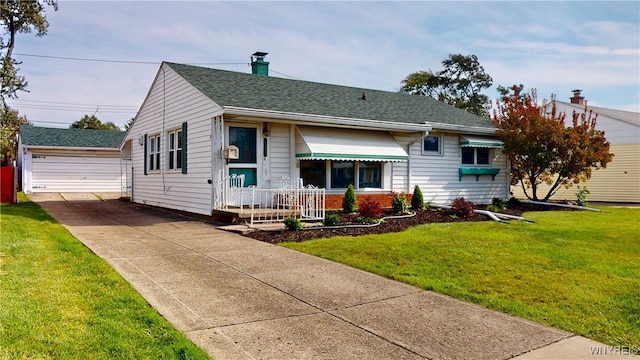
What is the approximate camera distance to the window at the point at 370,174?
14.4 m

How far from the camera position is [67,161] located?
26172 mm

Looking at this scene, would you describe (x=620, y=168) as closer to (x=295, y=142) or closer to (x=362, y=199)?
(x=362, y=199)

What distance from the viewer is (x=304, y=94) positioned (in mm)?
15586

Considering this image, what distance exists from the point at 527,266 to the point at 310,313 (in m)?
3.59

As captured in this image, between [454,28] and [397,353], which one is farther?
[454,28]

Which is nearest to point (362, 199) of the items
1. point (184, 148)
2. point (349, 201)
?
point (349, 201)

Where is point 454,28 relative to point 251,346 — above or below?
above

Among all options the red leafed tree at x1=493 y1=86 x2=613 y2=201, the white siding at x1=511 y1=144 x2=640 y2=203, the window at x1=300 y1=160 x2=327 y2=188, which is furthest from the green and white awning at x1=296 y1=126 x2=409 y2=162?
the white siding at x1=511 y1=144 x2=640 y2=203

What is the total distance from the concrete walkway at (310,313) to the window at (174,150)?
7.27 m

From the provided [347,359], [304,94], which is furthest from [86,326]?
[304,94]

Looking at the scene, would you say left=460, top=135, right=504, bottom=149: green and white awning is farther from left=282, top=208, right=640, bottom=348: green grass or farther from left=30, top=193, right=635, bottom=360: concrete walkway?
left=30, top=193, right=635, bottom=360: concrete walkway

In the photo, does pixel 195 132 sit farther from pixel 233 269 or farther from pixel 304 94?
pixel 233 269

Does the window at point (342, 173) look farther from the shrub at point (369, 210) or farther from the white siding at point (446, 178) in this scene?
the shrub at point (369, 210)

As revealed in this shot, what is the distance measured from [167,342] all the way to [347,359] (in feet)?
4.74
